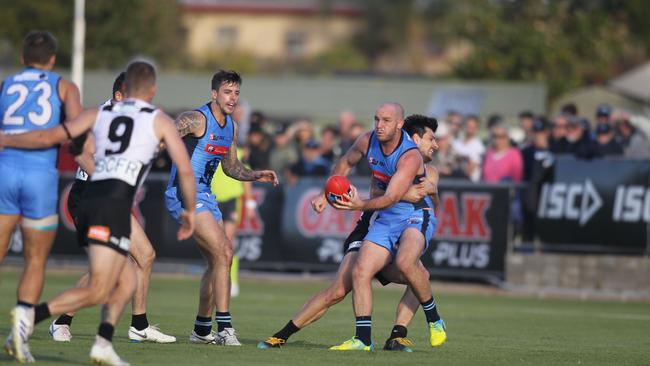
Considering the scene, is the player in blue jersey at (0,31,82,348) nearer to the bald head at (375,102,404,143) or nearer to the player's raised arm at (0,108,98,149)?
the player's raised arm at (0,108,98,149)

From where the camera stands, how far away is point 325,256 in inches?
861

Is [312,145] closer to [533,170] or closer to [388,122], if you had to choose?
[533,170]

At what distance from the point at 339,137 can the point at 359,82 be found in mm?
13969

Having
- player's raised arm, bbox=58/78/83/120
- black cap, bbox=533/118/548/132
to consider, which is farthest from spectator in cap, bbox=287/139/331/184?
player's raised arm, bbox=58/78/83/120

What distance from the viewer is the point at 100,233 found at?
32.8 feet

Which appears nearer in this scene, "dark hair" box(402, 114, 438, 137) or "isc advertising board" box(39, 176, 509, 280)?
"dark hair" box(402, 114, 438, 137)

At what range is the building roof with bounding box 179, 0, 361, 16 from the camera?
8462cm

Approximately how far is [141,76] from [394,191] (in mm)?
2743

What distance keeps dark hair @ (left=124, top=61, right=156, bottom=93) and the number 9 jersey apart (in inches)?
26.1

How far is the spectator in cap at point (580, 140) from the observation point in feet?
67.4

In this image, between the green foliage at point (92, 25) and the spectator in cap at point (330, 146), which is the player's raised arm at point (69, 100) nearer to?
the spectator in cap at point (330, 146)

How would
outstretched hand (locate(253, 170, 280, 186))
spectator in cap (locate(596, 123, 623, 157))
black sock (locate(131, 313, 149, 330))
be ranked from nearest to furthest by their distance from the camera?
black sock (locate(131, 313, 149, 330)) < outstretched hand (locate(253, 170, 280, 186)) < spectator in cap (locate(596, 123, 623, 157))

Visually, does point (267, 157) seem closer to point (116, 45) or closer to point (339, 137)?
point (339, 137)

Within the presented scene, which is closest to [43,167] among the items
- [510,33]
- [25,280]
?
[25,280]
